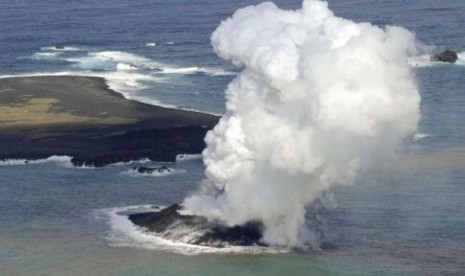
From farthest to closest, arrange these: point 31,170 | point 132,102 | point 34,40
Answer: point 34,40 → point 132,102 → point 31,170

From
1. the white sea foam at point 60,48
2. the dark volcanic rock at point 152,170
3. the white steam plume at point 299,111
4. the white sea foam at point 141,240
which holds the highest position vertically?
the white steam plume at point 299,111

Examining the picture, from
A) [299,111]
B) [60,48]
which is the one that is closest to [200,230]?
[299,111]

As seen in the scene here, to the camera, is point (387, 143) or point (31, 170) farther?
point (31, 170)

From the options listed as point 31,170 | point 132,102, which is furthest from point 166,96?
point 31,170

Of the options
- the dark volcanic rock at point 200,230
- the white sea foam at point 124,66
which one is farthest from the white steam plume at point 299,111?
the white sea foam at point 124,66

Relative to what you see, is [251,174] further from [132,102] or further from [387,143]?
[132,102]

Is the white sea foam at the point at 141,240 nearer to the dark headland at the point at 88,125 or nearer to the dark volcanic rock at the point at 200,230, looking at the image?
the dark volcanic rock at the point at 200,230

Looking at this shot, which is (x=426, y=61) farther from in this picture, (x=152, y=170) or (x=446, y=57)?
(x=152, y=170)
